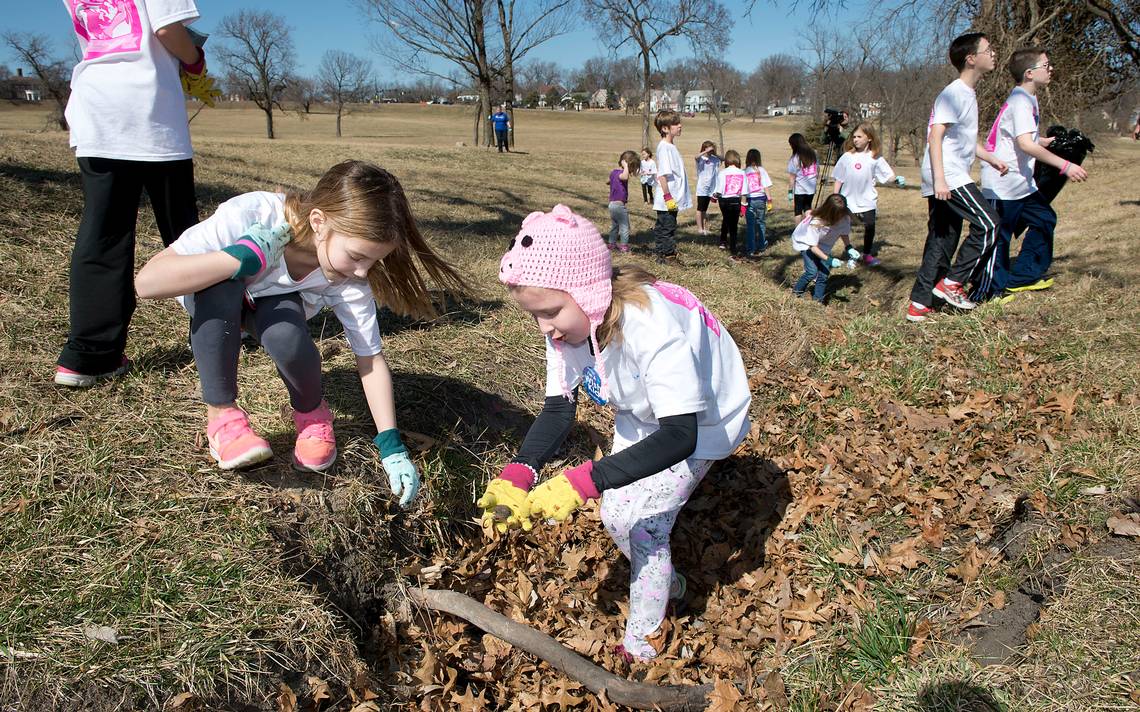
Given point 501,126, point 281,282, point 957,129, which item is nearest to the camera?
point 281,282

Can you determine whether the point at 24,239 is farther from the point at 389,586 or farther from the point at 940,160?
the point at 940,160

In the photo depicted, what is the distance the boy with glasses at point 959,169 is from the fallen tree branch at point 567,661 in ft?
13.7

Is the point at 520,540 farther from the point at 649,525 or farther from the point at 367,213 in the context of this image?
the point at 367,213

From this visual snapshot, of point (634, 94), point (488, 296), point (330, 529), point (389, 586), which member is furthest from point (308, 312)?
point (634, 94)

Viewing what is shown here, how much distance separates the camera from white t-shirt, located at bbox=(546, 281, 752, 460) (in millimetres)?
2178

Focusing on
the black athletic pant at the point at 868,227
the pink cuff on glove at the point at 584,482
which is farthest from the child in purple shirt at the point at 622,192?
the pink cuff on glove at the point at 584,482

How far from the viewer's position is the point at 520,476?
7.95 ft

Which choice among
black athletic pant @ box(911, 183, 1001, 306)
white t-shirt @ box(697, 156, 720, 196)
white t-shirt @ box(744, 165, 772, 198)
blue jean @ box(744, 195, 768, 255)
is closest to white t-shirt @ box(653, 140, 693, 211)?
white t-shirt @ box(744, 165, 772, 198)

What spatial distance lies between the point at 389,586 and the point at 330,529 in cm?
36

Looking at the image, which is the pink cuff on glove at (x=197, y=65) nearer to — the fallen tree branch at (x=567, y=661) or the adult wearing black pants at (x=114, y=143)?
the adult wearing black pants at (x=114, y=143)

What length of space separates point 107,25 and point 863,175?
8505mm

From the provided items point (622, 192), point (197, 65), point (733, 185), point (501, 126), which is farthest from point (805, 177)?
point (501, 126)

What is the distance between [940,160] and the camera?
18.2 feet

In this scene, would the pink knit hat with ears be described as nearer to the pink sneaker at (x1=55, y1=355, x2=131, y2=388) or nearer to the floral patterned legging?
the floral patterned legging
